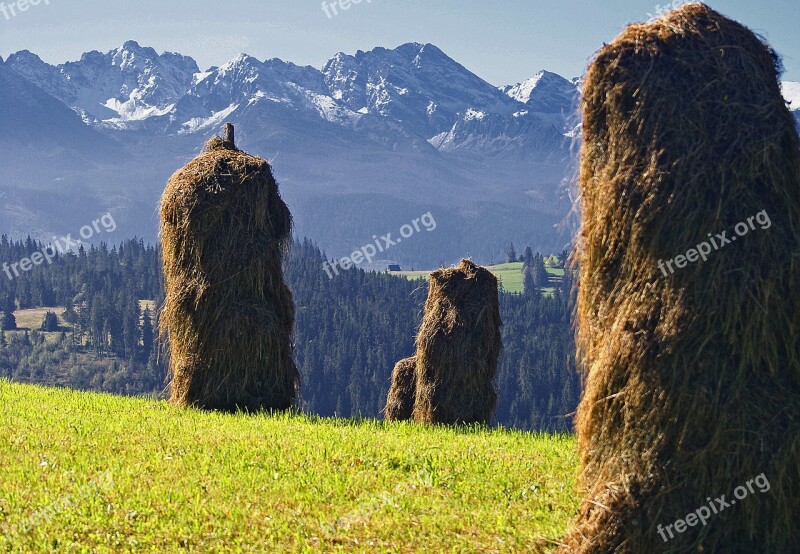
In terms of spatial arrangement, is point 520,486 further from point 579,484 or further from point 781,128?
point 781,128

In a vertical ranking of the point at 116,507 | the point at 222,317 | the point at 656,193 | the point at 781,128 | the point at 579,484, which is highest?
the point at 781,128

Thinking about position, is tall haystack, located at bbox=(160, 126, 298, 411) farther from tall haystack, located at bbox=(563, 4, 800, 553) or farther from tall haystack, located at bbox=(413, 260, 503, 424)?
tall haystack, located at bbox=(563, 4, 800, 553)

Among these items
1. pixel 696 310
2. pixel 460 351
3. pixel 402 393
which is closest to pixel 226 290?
pixel 460 351

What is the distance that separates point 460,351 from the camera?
26.3m

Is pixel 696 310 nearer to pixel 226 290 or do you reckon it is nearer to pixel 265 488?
pixel 265 488

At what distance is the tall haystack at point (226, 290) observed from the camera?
60.3 feet

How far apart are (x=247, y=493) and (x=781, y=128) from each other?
23.0 ft

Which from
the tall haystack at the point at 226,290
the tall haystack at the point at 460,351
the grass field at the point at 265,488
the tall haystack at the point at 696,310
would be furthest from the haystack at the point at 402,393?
the tall haystack at the point at 696,310

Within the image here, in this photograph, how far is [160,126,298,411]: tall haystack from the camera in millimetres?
18391

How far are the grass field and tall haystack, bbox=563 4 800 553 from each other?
1.68 meters

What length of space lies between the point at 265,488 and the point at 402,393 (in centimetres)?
2009

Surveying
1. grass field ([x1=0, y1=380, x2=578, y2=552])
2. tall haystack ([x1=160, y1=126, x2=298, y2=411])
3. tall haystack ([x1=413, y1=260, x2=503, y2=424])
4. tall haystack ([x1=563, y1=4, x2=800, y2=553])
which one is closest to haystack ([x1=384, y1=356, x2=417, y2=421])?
tall haystack ([x1=413, y1=260, x2=503, y2=424])

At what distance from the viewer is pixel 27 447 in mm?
12477

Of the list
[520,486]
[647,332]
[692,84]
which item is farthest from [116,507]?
[692,84]
